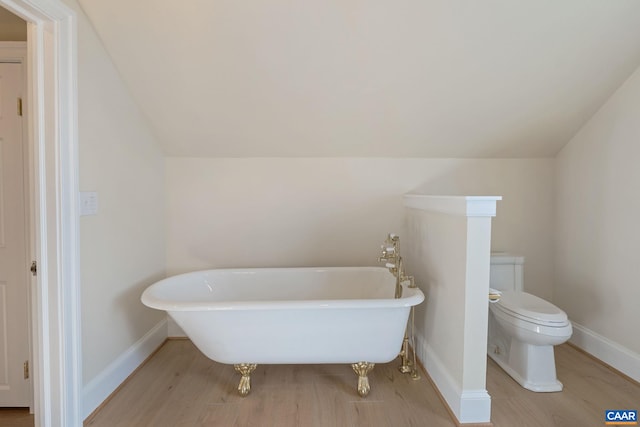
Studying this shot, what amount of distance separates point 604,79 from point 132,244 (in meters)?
3.15

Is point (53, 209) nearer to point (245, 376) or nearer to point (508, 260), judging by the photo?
point (245, 376)

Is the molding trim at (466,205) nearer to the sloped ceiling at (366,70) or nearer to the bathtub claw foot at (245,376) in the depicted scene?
the sloped ceiling at (366,70)

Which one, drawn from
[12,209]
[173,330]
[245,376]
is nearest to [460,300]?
[245,376]

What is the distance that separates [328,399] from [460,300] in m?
0.89

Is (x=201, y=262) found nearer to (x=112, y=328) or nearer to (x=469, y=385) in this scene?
(x=112, y=328)

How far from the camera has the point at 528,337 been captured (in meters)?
1.93

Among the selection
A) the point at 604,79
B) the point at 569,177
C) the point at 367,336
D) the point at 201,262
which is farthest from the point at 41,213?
the point at 569,177

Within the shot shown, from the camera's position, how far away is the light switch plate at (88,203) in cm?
171

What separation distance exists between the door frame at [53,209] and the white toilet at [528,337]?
2312mm

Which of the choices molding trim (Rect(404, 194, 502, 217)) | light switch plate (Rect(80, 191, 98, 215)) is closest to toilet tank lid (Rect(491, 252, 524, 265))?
molding trim (Rect(404, 194, 502, 217))

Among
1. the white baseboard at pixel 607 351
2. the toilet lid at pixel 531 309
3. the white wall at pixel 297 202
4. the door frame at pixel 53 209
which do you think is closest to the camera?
the door frame at pixel 53 209

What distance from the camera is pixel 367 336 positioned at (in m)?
1.81

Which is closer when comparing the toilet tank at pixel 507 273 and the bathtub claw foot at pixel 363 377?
the bathtub claw foot at pixel 363 377

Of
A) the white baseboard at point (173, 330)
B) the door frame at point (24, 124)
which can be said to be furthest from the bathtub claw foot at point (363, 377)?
the door frame at point (24, 124)
